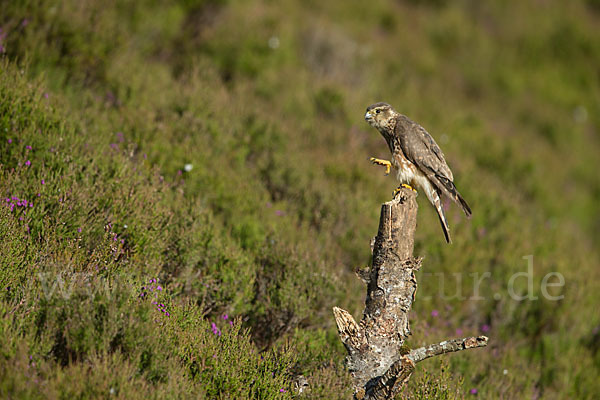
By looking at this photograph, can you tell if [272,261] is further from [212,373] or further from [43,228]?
[43,228]

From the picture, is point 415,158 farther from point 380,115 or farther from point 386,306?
point 386,306

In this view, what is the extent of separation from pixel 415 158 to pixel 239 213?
6.70 feet

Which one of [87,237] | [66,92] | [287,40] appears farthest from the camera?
[287,40]

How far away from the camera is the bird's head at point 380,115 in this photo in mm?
4188

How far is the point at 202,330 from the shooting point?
3516 mm

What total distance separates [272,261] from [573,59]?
12.1 m

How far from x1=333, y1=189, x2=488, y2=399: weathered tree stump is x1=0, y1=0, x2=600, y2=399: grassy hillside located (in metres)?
0.36

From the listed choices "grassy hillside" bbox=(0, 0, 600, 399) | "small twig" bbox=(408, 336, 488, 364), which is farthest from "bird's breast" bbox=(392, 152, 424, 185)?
"small twig" bbox=(408, 336, 488, 364)

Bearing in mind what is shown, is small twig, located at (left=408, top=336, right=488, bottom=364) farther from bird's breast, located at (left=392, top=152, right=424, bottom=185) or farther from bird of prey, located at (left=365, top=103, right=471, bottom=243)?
bird's breast, located at (left=392, top=152, right=424, bottom=185)

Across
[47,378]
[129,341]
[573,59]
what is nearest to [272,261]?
[129,341]

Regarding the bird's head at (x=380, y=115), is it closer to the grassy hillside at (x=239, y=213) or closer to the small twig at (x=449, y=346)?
the grassy hillside at (x=239, y=213)

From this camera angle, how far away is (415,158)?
13.1 ft

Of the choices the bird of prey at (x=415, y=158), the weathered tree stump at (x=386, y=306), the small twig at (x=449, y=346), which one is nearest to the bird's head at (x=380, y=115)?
the bird of prey at (x=415, y=158)

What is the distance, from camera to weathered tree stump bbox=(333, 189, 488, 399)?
344 cm
